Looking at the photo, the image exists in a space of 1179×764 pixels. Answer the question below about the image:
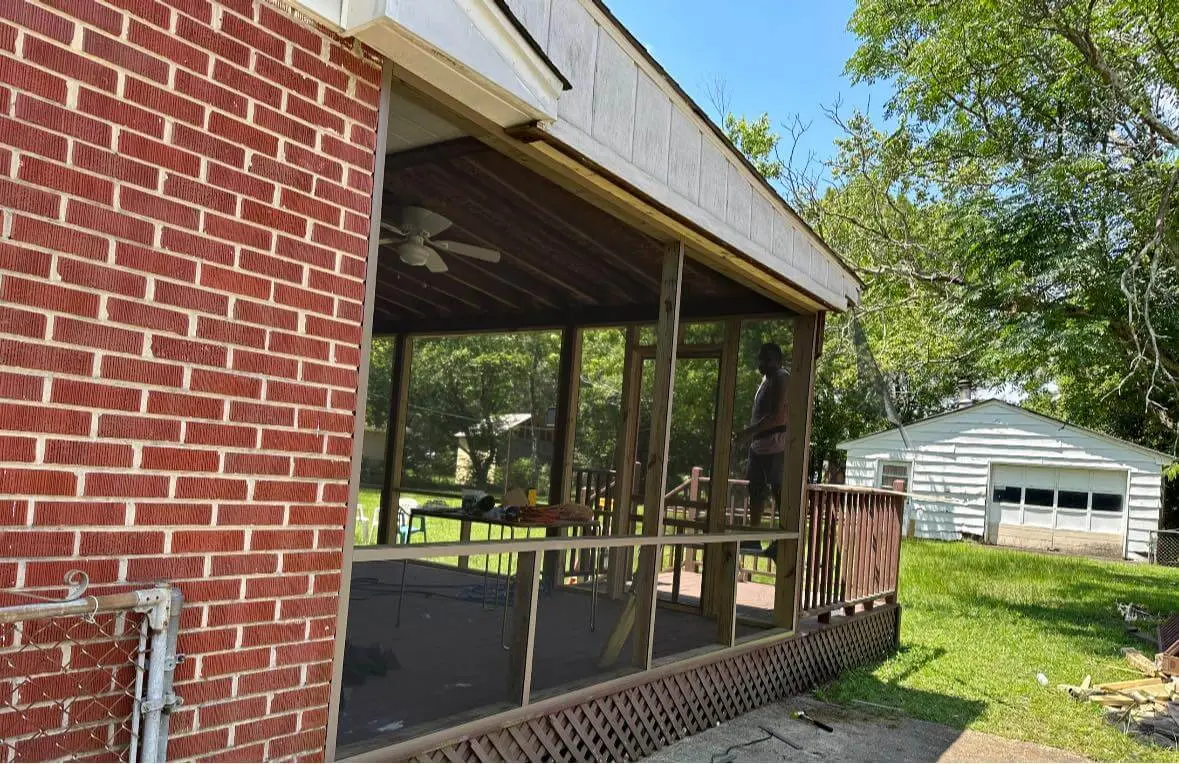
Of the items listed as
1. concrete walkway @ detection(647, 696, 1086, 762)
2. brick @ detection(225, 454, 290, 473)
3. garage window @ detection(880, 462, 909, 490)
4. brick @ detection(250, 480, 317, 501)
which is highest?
brick @ detection(225, 454, 290, 473)

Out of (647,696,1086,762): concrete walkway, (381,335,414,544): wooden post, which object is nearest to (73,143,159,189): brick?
(647,696,1086,762): concrete walkway

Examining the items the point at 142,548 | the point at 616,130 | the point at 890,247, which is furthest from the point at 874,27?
the point at 142,548

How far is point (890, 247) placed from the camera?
13.4 meters

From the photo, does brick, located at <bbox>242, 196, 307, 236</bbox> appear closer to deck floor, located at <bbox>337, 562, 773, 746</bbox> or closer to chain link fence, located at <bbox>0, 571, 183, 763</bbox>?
chain link fence, located at <bbox>0, 571, 183, 763</bbox>

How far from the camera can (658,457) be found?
4504 mm

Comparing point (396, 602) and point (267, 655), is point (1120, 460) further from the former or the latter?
point (267, 655)

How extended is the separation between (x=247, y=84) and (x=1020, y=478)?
21.2 m

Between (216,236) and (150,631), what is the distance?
3.23ft

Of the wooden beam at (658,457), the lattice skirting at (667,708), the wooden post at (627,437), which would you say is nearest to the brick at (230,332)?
the lattice skirting at (667,708)

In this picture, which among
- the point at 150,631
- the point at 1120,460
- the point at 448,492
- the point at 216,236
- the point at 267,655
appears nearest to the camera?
the point at 150,631

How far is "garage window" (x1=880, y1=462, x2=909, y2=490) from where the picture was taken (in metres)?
21.7

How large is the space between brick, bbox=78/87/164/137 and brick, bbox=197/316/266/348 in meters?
0.47

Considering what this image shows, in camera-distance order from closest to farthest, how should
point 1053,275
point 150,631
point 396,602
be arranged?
point 150,631 → point 396,602 → point 1053,275

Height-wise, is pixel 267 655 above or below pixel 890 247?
below
